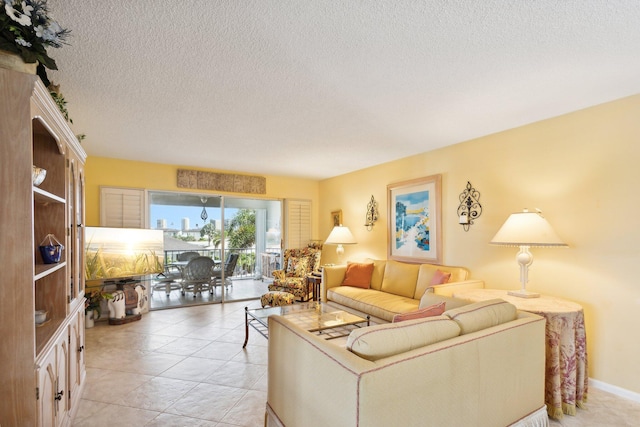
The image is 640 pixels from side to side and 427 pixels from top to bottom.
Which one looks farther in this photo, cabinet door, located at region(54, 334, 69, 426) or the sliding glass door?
the sliding glass door

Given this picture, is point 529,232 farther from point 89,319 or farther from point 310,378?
point 89,319

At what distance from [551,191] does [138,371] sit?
13.9 ft

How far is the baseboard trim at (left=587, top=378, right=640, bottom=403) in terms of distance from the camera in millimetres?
2428

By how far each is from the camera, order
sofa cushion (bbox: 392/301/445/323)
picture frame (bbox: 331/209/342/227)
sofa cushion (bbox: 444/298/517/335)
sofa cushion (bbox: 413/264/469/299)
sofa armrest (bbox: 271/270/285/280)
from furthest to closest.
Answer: picture frame (bbox: 331/209/342/227) → sofa armrest (bbox: 271/270/285/280) → sofa cushion (bbox: 413/264/469/299) → sofa cushion (bbox: 392/301/445/323) → sofa cushion (bbox: 444/298/517/335)

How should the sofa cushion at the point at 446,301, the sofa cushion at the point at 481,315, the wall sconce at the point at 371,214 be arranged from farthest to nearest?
1. the wall sconce at the point at 371,214
2. the sofa cushion at the point at 446,301
3. the sofa cushion at the point at 481,315

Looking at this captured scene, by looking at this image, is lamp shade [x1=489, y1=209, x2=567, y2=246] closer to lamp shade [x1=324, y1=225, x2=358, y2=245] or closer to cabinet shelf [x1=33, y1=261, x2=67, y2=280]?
lamp shade [x1=324, y1=225, x2=358, y2=245]

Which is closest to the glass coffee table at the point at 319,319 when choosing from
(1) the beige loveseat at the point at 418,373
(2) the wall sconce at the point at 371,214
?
(1) the beige loveseat at the point at 418,373

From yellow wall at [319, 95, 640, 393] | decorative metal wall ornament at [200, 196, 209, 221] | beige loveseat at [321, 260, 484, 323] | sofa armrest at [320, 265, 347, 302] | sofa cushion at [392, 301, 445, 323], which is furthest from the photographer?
decorative metal wall ornament at [200, 196, 209, 221]

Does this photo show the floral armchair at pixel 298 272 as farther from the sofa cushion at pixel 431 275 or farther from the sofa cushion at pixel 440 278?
the sofa cushion at pixel 440 278

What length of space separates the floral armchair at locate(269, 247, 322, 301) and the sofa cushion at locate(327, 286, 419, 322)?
0.72m

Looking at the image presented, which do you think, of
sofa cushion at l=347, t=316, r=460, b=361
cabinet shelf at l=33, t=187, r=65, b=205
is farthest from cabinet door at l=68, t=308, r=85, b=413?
sofa cushion at l=347, t=316, r=460, b=361

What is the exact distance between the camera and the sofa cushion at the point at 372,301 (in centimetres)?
356

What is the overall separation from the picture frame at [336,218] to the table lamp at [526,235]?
3355 millimetres

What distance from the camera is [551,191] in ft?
9.69
